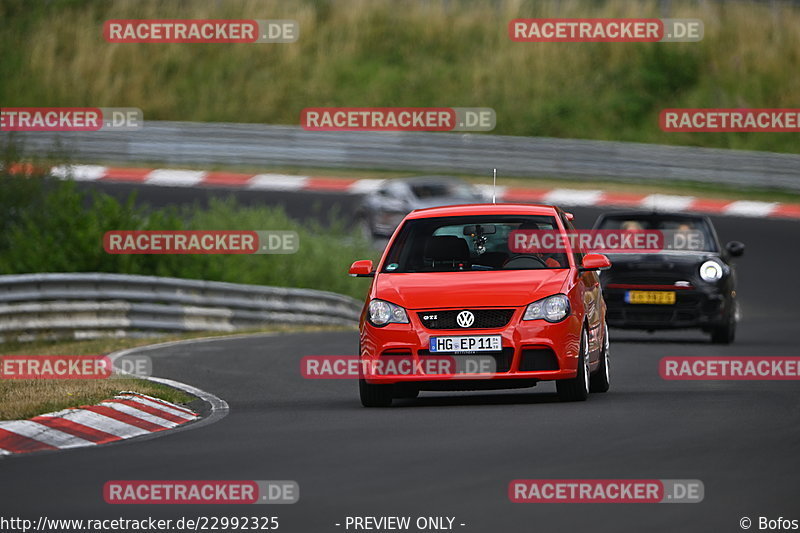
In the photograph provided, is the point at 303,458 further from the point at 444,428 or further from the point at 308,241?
the point at 308,241

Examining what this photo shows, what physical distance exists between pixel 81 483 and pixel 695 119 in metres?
35.5

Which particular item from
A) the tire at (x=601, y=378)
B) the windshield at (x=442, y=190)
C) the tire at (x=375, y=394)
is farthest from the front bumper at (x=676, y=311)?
the windshield at (x=442, y=190)

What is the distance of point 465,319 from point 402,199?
18812 millimetres

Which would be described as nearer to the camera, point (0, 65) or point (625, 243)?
point (625, 243)

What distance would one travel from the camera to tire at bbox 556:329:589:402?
12.7 m

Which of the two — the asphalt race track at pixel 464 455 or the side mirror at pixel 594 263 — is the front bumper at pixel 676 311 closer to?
the asphalt race track at pixel 464 455

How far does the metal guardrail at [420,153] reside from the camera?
36531mm

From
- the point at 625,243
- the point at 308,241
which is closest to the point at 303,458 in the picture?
the point at 625,243

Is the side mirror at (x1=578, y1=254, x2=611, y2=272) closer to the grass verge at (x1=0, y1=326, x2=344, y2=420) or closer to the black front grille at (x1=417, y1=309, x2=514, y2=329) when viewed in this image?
the black front grille at (x1=417, y1=309, x2=514, y2=329)

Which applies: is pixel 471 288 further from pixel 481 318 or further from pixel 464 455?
pixel 464 455

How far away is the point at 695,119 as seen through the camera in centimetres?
4291

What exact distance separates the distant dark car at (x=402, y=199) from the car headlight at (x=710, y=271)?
11055 mm

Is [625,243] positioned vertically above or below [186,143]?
below

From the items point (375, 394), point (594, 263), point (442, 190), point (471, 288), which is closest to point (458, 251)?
point (471, 288)
